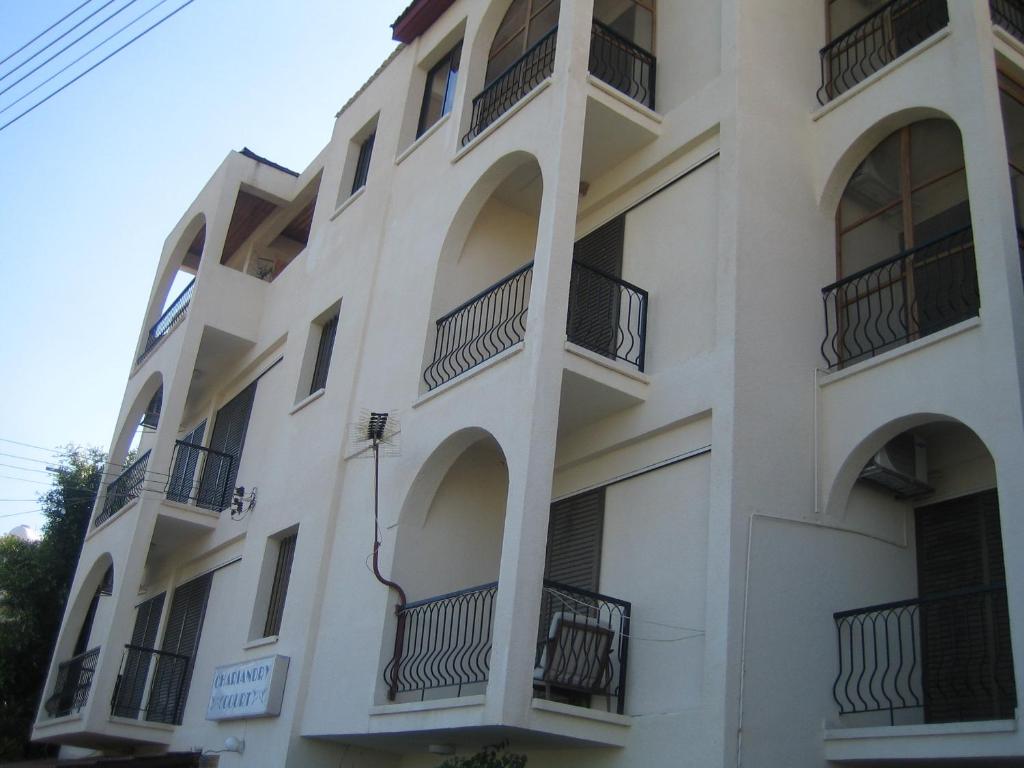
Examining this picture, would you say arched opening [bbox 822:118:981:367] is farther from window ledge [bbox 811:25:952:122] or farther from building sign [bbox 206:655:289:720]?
building sign [bbox 206:655:289:720]

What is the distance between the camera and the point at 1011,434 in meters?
8.56

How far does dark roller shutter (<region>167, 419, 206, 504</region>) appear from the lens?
1758 centimetres

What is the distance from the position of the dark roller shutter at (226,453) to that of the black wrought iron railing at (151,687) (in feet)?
7.85

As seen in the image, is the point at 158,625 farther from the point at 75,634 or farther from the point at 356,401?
the point at 356,401

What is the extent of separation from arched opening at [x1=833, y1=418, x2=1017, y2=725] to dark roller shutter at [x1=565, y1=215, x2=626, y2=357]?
10.2 feet

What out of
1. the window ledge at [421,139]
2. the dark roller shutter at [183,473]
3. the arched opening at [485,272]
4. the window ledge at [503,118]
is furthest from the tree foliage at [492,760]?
the dark roller shutter at [183,473]

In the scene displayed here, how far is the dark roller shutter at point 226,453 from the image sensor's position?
1745 centimetres

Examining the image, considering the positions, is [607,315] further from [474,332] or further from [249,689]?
[249,689]

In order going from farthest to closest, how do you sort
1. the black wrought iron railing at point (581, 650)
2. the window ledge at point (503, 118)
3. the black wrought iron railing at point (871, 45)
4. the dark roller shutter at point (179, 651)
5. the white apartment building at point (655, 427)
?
1. the dark roller shutter at point (179, 651)
2. the window ledge at point (503, 118)
3. the black wrought iron railing at point (871, 45)
4. the black wrought iron railing at point (581, 650)
5. the white apartment building at point (655, 427)

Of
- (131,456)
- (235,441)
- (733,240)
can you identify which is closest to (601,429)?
(733,240)

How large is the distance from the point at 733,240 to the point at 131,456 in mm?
16611

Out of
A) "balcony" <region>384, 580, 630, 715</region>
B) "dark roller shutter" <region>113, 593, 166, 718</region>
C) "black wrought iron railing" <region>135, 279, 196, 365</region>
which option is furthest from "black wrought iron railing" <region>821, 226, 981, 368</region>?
"black wrought iron railing" <region>135, 279, 196, 365</region>

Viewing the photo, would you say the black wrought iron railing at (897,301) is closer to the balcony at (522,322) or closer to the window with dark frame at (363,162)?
the balcony at (522,322)

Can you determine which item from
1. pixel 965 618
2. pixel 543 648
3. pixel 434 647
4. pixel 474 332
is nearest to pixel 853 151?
pixel 474 332
